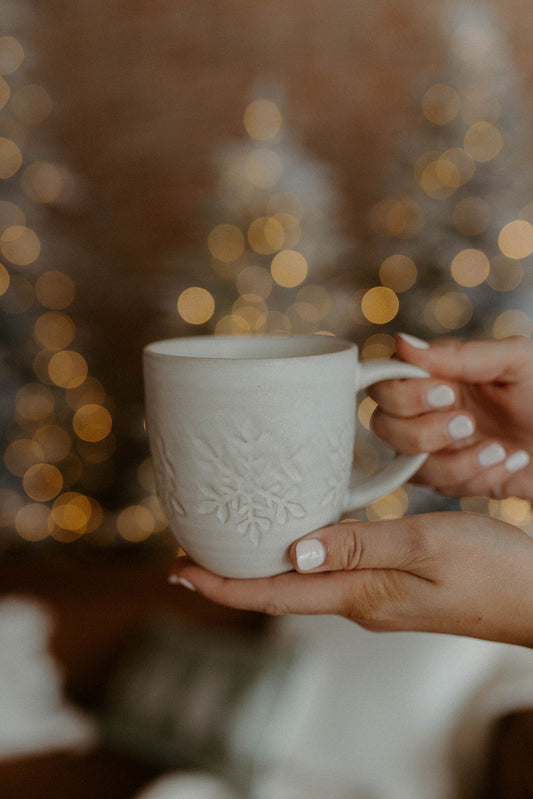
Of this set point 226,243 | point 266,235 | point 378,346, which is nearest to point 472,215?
point 378,346

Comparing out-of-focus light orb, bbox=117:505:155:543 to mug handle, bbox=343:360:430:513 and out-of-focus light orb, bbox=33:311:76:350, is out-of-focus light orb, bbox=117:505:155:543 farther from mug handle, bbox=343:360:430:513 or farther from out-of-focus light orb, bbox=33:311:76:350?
mug handle, bbox=343:360:430:513

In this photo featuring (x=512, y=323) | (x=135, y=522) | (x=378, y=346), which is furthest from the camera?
(x=135, y=522)

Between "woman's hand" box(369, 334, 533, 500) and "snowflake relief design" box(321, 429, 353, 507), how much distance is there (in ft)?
0.66

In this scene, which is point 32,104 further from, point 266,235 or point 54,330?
point 266,235

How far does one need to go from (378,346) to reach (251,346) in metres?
0.91

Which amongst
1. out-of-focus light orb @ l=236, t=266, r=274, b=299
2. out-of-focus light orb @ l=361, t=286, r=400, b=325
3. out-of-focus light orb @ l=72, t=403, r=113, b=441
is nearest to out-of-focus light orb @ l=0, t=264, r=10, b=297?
out-of-focus light orb @ l=72, t=403, r=113, b=441

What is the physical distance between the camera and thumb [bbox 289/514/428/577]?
70 centimetres

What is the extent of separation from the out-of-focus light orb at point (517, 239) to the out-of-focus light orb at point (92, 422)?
1196 mm

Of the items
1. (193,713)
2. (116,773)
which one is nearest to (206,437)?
(193,713)

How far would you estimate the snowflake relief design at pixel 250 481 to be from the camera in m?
0.60

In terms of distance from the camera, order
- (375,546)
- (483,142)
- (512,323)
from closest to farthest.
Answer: (375,546)
(483,142)
(512,323)

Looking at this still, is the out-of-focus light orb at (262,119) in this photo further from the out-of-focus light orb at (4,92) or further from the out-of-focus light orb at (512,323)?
the out-of-focus light orb at (512,323)

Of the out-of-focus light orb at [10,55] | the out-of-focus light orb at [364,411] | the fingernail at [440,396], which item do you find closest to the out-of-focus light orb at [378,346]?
the out-of-focus light orb at [364,411]

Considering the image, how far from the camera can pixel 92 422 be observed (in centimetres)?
182
